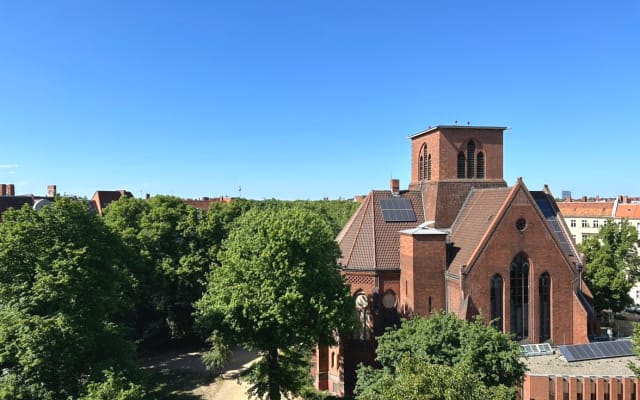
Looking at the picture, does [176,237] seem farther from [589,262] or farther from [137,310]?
[589,262]

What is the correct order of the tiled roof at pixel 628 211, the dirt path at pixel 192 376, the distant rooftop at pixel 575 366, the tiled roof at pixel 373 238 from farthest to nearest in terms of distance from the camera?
the tiled roof at pixel 628 211 < the dirt path at pixel 192 376 < the tiled roof at pixel 373 238 < the distant rooftop at pixel 575 366

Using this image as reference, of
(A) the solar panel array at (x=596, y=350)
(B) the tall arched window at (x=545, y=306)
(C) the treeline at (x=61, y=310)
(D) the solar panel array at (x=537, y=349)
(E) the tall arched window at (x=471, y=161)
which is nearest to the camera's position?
(C) the treeline at (x=61, y=310)

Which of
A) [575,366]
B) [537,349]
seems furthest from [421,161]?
[575,366]

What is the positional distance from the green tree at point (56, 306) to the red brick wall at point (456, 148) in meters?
25.0

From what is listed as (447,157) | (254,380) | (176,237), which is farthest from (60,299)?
(447,157)

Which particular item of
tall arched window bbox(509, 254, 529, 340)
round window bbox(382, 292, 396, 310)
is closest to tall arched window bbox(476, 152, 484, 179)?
tall arched window bbox(509, 254, 529, 340)

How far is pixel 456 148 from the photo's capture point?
35.3 metres

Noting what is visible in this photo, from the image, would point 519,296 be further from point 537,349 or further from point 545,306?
point 537,349

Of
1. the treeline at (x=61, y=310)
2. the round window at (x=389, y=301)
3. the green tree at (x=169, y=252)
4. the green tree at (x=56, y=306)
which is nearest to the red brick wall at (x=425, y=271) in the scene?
the round window at (x=389, y=301)

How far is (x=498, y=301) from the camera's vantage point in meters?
28.6

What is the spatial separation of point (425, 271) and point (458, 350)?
27.5ft

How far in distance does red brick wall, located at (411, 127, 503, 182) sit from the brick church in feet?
4.11

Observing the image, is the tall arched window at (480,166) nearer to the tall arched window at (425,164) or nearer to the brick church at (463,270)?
the brick church at (463,270)

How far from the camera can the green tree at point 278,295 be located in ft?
78.2
